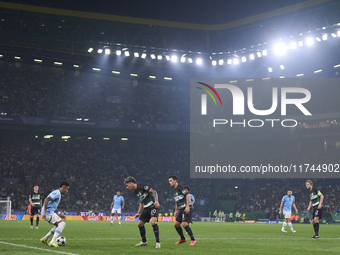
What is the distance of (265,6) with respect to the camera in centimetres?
4741

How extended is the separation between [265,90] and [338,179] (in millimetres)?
15909

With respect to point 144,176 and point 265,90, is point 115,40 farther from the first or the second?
point 265,90

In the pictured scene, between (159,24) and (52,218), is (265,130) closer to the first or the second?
(159,24)

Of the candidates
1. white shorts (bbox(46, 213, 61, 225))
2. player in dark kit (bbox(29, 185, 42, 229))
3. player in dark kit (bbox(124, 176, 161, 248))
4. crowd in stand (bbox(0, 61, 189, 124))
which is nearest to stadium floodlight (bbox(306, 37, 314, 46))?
crowd in stand (bbox(0, 61, 189, 124))

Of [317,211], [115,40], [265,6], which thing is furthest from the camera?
[115,40]

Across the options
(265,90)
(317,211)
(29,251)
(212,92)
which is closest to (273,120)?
(265,90)

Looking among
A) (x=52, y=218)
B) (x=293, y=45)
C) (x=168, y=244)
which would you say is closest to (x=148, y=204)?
(x=168, y=244)

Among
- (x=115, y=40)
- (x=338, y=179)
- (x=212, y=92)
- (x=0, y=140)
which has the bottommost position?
(x=338, y=179)

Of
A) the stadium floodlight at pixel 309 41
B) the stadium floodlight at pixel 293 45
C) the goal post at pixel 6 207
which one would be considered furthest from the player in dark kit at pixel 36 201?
the stadium floodlight at pixel 293 45

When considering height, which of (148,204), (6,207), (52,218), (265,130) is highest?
(265,130)

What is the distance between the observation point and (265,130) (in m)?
64.7

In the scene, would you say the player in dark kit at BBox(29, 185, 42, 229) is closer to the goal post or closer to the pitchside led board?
the goal post

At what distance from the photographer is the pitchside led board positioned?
63.2 meters

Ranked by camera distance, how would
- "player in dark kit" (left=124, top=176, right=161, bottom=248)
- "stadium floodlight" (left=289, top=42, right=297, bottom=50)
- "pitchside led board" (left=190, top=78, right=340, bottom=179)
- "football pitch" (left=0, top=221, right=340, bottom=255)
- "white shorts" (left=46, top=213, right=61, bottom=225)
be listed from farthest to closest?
"pitchside led board" (left=190, top=78, right=340, bottom=179), "stadium floodlight" (left=289, top=42, right=297, bottom=50), "player in dark kit" (left=124, top=176, right=161, bottom=248), "white shorts" (left=46, top=213, right=61, bottom=225), "football pitch" (left=0, top=221, right=340, bottom=255)
